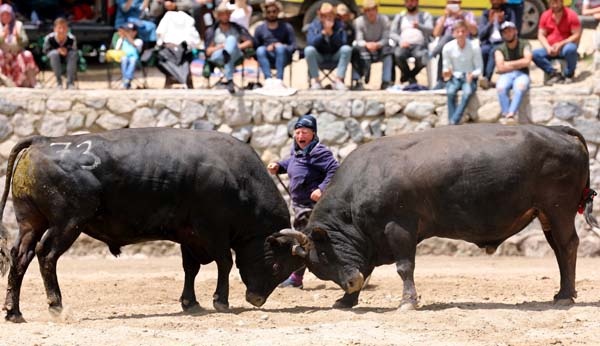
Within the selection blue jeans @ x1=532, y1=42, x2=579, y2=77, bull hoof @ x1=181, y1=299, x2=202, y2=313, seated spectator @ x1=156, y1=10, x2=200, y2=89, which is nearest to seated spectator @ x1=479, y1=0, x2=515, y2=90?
blue jeans @ x1=532, y1=42, x2=579, y2=77

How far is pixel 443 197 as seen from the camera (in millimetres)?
12656

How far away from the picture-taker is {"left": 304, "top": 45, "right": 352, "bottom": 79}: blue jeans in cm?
1839

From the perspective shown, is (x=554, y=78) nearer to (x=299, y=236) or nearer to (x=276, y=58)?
(x=276, y=58)

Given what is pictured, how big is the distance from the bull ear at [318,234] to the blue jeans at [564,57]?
680 cm

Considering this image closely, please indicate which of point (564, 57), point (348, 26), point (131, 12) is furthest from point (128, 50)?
point (564, 57)

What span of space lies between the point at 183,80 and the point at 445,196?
22.6 ft

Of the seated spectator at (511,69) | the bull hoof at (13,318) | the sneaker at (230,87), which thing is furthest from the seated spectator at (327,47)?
the bull hoof at (13,318)

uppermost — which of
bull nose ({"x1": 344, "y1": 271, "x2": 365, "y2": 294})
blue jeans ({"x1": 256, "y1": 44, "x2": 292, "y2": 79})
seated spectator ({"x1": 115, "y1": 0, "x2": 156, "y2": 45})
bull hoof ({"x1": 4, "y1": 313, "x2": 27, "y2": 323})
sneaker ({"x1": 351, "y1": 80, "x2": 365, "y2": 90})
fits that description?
seated spectator ({"x1": 115, "y1": 0, "x2": 156, "y2": 45})

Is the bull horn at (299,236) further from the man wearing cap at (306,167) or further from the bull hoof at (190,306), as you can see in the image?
the bull hoof at (190,306)

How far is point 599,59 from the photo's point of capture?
18422mm

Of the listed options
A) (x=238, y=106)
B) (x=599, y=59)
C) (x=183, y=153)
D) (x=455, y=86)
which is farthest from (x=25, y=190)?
(x=599, y=59)

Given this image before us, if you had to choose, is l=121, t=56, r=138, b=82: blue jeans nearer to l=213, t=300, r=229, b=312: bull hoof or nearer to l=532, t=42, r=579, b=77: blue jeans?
l=532, t=42, r=579, b=77: blue jeans

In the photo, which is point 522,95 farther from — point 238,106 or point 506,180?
point 506,180

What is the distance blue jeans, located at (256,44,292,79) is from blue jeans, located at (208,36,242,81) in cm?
29
